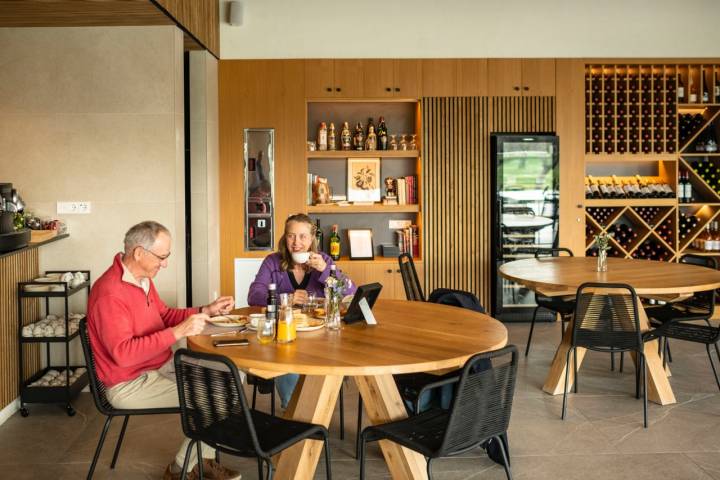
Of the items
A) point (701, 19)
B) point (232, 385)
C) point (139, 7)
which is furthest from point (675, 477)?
point (701, 19)

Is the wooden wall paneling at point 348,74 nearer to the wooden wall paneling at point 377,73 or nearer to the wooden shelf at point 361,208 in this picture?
the wooden wall paneling at point 377,73

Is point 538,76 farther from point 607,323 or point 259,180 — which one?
point 607,323

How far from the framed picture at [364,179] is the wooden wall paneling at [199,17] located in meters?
1.80

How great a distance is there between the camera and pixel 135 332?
3.40 metres

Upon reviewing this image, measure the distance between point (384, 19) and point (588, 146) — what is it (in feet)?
8.29

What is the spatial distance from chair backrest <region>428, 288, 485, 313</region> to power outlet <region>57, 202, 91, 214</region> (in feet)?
9.29

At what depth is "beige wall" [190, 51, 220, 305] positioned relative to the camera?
6.89 m

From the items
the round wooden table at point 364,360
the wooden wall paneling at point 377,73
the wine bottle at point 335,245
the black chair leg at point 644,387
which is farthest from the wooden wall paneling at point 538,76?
the round wooden table at point 364,360

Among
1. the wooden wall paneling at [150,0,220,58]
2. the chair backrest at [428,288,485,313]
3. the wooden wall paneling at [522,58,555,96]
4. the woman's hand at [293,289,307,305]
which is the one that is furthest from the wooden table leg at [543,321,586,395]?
the wooden wall paneling at [150,0,220,58]

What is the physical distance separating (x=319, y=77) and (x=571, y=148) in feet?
8.91

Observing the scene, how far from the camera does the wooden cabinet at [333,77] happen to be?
294 inches

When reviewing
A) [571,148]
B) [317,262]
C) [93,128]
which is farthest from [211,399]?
[571,148]

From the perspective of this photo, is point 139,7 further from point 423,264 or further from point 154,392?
point 423,264

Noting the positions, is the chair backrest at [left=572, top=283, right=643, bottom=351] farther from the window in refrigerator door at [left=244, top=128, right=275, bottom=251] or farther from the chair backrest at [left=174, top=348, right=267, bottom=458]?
the window in refrigerator door at [left=244, top=128, right=275, bottom=251]
